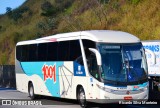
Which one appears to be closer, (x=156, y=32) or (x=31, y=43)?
(x=31, y=43)

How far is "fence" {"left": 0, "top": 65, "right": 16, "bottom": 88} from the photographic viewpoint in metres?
36.2

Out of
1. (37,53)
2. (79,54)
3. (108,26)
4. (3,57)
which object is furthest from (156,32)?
(3,57)

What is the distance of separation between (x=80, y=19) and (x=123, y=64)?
3198 centimetres

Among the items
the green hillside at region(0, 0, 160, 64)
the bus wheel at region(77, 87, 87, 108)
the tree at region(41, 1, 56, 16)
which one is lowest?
the bus wheel at region(77, 87, 87, 108)

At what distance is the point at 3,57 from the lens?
2468 inches

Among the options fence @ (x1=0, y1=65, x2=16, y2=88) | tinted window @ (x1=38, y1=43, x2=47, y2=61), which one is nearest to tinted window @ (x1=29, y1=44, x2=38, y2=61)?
tinted window @ (x1=38, y1=43, x2=47, y2=61)

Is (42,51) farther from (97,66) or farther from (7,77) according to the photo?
(7,77)

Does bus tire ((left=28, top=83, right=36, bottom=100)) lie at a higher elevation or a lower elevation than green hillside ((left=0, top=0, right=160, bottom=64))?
lower

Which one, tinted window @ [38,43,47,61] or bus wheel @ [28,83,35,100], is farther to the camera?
bus wheel @ [28,83,35,100]

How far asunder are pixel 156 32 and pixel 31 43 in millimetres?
11197

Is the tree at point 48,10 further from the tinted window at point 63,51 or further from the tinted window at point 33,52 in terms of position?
the tinted window at point 63,51

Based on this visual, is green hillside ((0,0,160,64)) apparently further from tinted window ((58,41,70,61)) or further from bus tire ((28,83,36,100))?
tinted window ((58,41,70,61))

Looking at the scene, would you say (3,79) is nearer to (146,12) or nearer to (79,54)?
(146,12)

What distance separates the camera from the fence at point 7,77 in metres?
36.2
